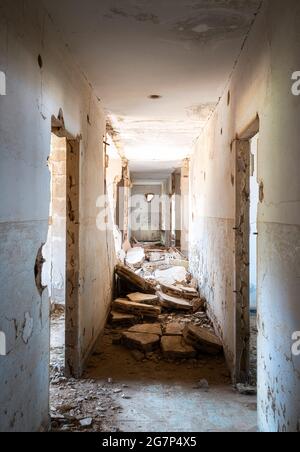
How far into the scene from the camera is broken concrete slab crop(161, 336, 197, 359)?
13.0ft

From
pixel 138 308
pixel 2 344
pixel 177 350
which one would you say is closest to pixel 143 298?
pixel 138 308

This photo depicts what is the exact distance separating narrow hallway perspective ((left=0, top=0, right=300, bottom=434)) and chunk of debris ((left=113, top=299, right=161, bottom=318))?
23 mm

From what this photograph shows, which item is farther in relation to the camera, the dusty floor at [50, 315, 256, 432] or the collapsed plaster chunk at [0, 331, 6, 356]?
the dusty floor at [50, 315, 256, 432]

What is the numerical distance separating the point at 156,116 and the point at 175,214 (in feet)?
25.9

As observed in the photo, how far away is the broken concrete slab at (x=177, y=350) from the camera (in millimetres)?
3973

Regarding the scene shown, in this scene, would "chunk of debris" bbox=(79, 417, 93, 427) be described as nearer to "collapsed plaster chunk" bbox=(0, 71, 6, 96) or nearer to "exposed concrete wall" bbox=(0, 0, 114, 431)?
"exposed concrete wall" bbox=(0, 0, 114, 431)

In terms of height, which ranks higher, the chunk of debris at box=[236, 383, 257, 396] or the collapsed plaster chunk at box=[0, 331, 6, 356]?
the collapsed plaster chunk at box=[0, 331, 6, 356]

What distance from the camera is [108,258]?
18.0 feet

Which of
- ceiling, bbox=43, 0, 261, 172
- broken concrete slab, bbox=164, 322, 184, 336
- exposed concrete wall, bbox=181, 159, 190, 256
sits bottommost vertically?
broken concrete slab, bbox=164, 322, 184, 336

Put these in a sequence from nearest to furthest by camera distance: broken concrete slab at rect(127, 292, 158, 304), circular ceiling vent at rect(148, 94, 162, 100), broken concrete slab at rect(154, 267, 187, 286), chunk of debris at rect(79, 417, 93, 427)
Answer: chunk of debris at rect(79, 417, 93, 427) < circular ceiling vent at rect(148, 94, 162, 100) < broken concrete slab at rect(127, 292, 158, 304) < broken concrete slab at rect(154, 267, 187, 286)

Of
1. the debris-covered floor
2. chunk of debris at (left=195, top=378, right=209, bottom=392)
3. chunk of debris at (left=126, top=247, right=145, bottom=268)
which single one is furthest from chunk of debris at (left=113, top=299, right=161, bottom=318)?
chunk of debris at (left=126, top=247, right=145, bottom=268)

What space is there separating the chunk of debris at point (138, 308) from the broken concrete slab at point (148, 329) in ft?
1.07

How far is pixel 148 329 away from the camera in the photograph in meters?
4.61

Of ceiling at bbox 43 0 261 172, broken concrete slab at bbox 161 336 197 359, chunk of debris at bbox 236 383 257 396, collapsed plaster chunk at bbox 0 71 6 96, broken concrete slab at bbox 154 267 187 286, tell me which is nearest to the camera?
collapsed plaster chunk at bbox 0 71 6 96
